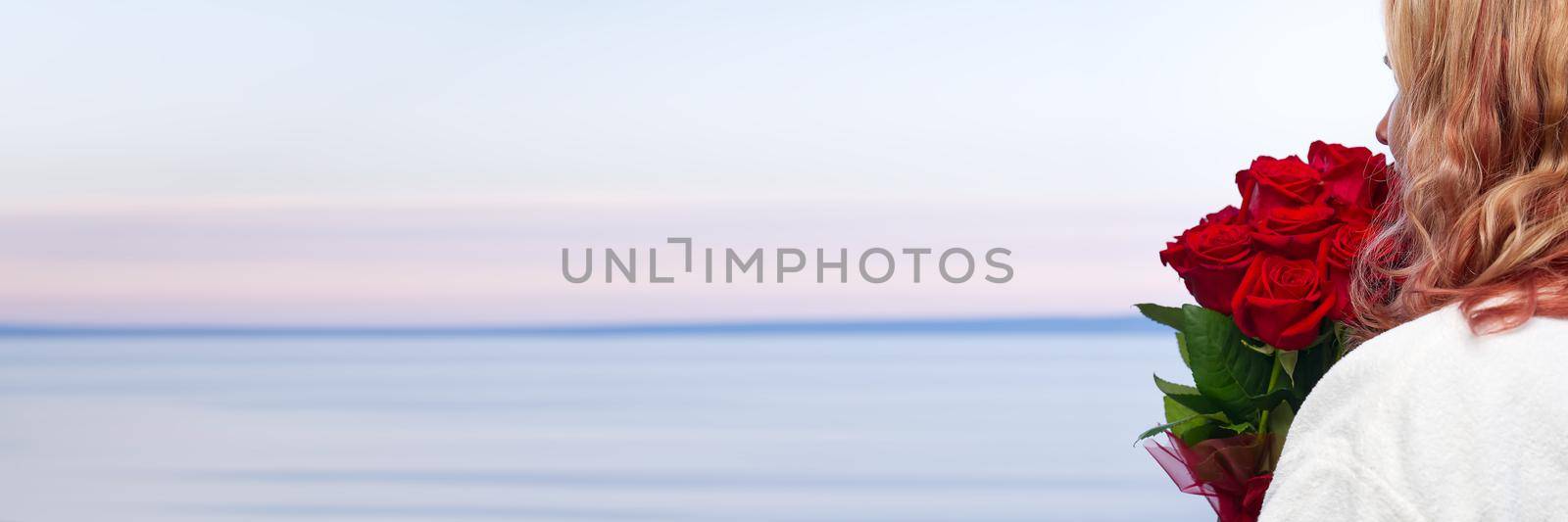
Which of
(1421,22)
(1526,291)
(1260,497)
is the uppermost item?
(1421,22)

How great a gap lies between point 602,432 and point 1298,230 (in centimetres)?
268

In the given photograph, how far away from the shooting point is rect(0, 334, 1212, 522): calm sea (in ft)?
8.45

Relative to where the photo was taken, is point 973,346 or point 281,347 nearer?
point 973,346

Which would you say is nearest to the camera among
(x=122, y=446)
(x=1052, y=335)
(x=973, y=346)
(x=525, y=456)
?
(x=525, y=456)

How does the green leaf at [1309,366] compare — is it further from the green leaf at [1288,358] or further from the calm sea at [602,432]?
the calm sea at [602,432]

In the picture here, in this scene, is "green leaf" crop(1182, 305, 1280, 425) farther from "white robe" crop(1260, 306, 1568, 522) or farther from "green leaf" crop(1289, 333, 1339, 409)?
"white robe" crop(1260, 306, 1568, 522)

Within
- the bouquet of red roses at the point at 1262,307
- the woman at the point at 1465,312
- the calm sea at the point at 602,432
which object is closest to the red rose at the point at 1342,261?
the bouquet of red roses at the point at 1262,307

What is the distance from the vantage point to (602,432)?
3.23 meters

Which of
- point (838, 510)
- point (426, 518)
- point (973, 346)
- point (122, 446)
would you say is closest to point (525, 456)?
point (426, 518)

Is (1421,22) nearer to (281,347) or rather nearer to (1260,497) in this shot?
(1260,497)

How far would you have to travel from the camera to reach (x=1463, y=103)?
0.52 metres

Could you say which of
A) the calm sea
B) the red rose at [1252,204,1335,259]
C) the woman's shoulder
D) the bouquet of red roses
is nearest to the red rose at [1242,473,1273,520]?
the bouquet of red roses

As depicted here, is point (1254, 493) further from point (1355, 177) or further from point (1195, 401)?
point (1355, 177)

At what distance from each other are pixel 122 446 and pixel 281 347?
1638 mm
